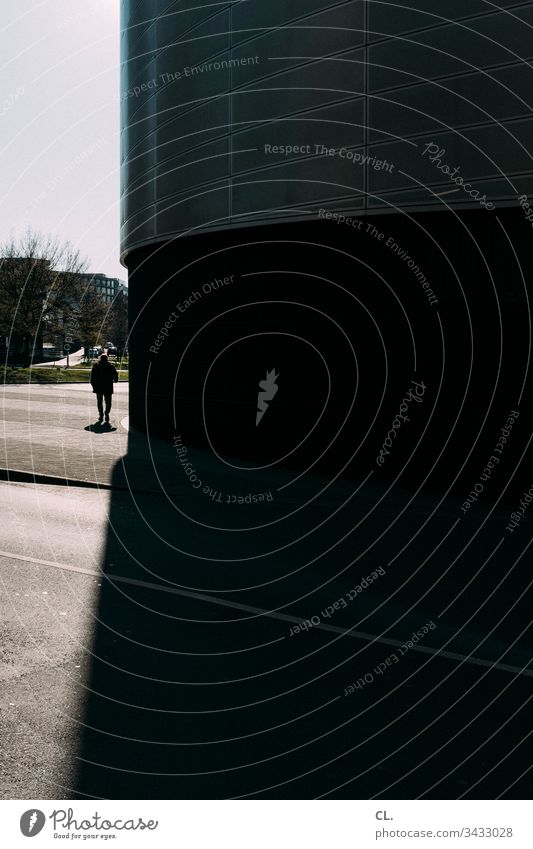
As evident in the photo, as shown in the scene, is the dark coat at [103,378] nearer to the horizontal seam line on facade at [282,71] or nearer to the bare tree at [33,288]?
the horizontal seam line on facade at [282,71]

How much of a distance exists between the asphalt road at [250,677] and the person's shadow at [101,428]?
12.8 m

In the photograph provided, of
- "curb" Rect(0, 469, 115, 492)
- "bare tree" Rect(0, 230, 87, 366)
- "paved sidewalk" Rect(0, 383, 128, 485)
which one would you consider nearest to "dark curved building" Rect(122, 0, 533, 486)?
"paved sidewalk" Rect(0, 383, 128, 485)

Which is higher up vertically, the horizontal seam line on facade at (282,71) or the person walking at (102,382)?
the horizontal seam line on facade at (282,71)

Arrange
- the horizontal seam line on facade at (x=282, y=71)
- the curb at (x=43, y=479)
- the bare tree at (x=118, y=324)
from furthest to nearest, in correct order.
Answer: the bare tree at (x=118, y=324)
the horizontal seam line on facade at (x=282, y=71)
the curb at (x=43, y=479)

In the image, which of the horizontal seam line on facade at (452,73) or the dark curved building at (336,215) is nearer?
the horizontal seam line on facade at (452,73)

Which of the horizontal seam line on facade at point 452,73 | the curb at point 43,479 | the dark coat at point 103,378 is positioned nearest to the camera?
the horizontal seam line on facade at point 452,73

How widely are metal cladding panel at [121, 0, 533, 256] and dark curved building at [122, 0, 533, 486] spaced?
0.03 m

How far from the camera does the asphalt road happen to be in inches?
169

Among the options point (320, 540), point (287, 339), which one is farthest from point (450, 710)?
point (287, 339)

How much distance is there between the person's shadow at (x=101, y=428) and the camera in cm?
2190

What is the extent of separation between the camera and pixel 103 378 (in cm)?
2314
